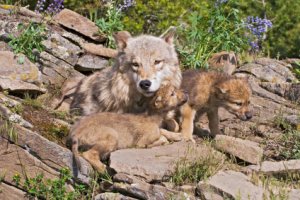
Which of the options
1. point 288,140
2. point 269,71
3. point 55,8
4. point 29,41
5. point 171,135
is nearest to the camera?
point 171,135

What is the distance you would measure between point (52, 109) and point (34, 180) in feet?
6.33

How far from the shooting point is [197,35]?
11.2 meters

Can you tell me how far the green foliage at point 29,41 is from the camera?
9812mm

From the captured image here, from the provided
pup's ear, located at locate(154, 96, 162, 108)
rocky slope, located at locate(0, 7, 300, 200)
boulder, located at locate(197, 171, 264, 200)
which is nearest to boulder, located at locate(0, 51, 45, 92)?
rocky slope, located at locate(0, 7, 300, 200)

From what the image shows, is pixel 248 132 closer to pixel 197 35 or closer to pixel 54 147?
→ pixel 197 35

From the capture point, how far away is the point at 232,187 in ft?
23.2

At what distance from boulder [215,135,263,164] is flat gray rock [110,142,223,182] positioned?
20 centimetres

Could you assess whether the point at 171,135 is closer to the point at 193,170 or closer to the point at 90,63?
the point at 193,170

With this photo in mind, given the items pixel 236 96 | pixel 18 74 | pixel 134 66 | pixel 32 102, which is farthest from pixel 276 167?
pixel 18 74

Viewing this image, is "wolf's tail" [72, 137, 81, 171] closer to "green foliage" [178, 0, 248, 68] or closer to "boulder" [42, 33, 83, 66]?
"boulder" [42, 33, 83, 66]

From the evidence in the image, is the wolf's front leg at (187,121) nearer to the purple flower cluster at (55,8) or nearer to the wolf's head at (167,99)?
the wolf's head at (167,99)

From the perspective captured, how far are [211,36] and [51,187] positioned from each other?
4844 mm

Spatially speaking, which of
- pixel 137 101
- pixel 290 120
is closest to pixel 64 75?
pixel 137 101

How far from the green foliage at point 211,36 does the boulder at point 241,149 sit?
3.02 m
